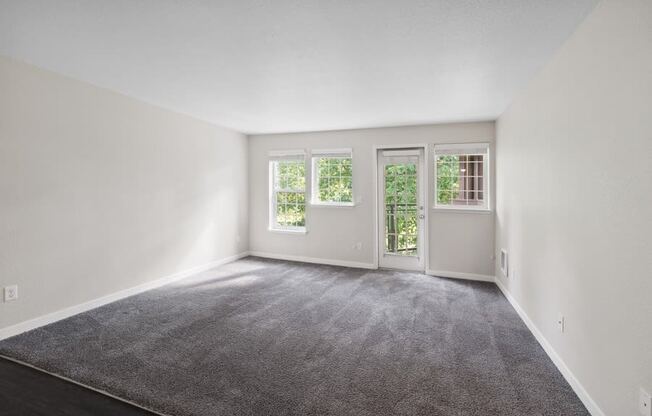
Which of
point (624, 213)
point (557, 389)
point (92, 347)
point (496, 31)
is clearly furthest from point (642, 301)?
point (92, 347)

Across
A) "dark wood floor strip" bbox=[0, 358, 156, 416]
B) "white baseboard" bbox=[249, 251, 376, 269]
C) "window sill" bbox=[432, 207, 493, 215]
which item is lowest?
"dark wood floor strip" bbox=[0, 358, 156, 416]

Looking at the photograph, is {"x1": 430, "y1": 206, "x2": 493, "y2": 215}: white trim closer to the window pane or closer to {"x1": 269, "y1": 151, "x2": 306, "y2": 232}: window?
the window pane

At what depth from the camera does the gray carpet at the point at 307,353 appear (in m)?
2.03

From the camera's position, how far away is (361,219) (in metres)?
5.50

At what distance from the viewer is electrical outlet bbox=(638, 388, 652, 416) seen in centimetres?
143

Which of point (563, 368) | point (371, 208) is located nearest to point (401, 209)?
point (371, 208)

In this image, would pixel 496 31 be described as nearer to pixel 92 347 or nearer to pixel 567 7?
pixel 567 7

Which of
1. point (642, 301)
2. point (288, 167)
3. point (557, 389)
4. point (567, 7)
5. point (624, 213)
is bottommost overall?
point (557, 389)

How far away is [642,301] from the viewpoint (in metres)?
1.49

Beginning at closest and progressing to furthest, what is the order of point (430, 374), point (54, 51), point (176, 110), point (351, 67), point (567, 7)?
1. point (567, 7)
2. point (430, 374)
3. point (54, 51)
4. point (351, 67)
5. point (176, 110)

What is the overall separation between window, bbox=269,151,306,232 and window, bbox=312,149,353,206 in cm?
26

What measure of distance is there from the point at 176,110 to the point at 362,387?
165 inches

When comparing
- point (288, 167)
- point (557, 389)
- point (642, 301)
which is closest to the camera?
point (642, 301)

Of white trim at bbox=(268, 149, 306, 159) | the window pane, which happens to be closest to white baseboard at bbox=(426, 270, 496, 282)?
the window pane
